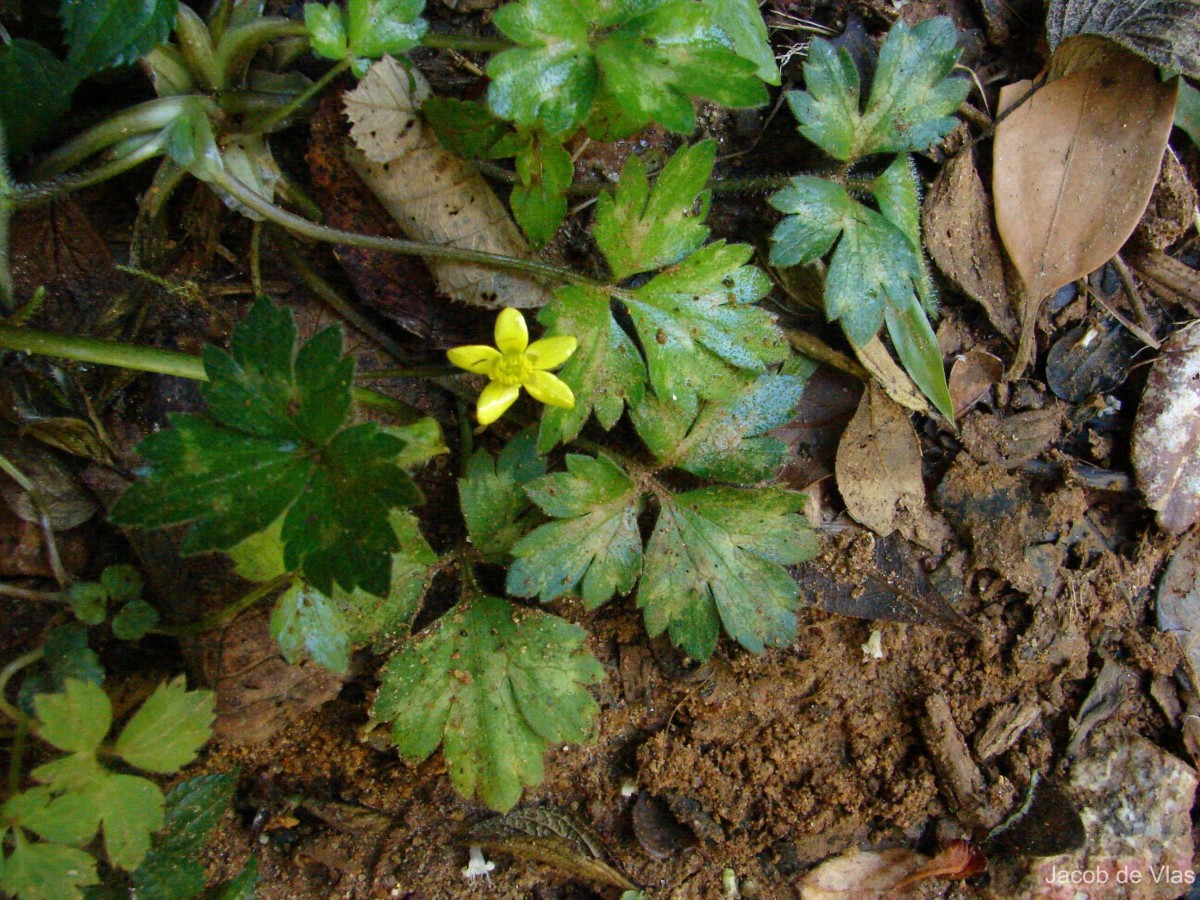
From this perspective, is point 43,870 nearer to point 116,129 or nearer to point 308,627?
point 308,627

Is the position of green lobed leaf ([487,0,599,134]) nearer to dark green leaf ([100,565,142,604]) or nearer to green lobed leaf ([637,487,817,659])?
green lobed leaf ([637,487,817,659])

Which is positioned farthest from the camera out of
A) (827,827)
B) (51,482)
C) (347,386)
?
(827,827)

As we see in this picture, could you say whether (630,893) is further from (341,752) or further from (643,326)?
(643,326)

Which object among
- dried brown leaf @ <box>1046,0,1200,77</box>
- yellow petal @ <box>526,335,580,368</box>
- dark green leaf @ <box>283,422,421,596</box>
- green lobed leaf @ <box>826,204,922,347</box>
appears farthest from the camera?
dried brown leaf @ <box>1046,0,1200,77</box>

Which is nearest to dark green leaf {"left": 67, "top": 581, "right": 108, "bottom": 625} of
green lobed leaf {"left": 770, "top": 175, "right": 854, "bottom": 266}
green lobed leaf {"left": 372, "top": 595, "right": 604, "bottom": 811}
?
green lobed leaf {"left": 372, "top": 595, "right": 604, "bottom": 811}

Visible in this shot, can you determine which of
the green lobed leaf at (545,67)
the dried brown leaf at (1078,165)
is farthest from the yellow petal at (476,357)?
the dried brown leaf at (1078,165)

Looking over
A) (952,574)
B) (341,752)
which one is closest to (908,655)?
(952,574)
